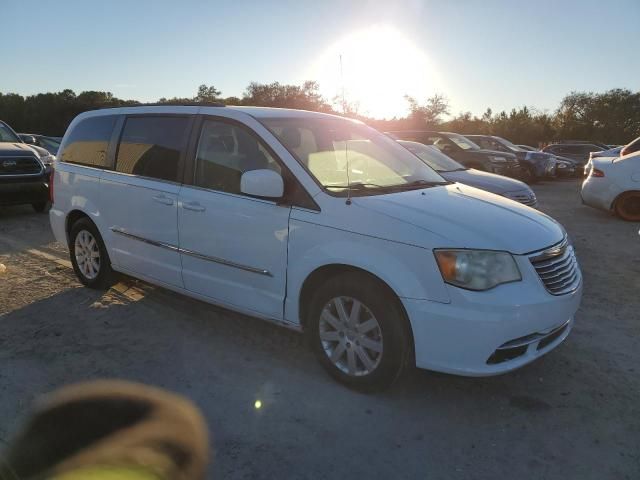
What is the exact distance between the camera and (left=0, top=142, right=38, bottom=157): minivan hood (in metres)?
9.31

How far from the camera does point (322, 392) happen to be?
3355 millimetres

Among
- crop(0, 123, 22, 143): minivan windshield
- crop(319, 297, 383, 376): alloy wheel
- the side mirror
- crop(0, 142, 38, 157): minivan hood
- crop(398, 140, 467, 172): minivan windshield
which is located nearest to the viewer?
crop(319, 297, 383, 376): alloy wheel

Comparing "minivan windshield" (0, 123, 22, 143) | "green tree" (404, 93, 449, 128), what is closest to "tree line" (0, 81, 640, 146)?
"green tree" (404, 93, 449, 128)

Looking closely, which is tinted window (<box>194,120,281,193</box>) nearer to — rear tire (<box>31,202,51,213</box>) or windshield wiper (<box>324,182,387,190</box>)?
windshield wiper (<box>324,182,387,190</box>)

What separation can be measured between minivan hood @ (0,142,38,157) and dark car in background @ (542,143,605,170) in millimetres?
19552

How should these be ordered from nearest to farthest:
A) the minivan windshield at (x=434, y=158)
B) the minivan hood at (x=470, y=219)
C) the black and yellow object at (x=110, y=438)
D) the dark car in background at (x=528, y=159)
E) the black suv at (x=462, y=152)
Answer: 1. the black and yellow object at (x=110, y=438)
2. the minivan hood at (x=470, y=219)
3. the minivan windshield at (x=434, y=158)
4. the black suv at (x=462, y=152)
5. the dark car in background at (x=528, y=159)

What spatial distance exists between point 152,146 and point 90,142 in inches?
Answer: 43.2

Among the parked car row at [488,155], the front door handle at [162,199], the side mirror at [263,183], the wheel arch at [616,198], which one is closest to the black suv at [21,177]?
the front door handle at [162,199]

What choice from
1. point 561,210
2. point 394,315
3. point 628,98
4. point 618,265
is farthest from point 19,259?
point 628,98

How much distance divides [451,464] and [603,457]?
2.58ft

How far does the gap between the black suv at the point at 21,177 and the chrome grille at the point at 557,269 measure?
8984mm

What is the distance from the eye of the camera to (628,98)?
53.2m

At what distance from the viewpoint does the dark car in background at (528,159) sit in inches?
674

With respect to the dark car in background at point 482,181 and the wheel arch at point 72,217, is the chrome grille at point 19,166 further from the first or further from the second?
the dark car in background at point 482,181
